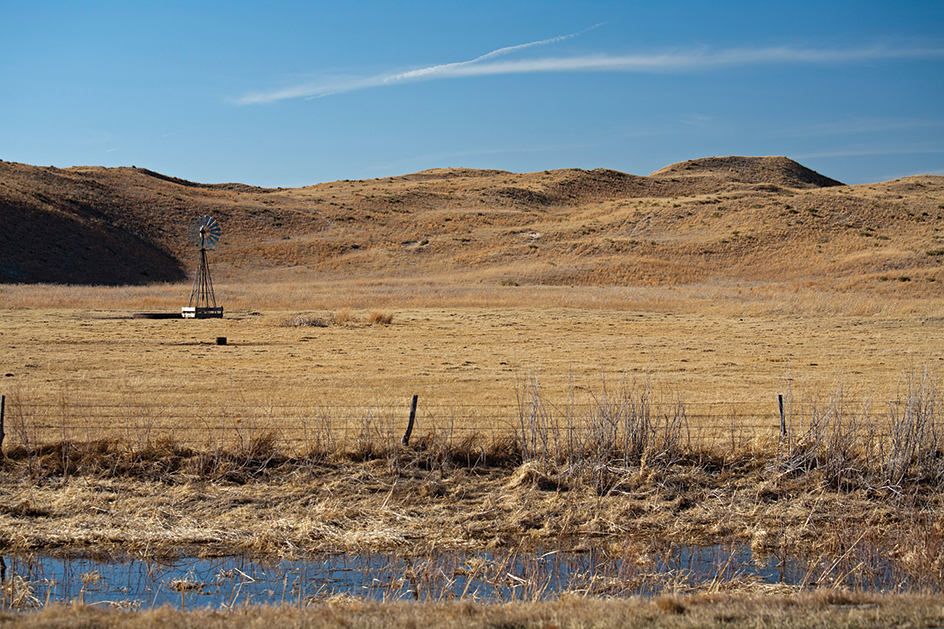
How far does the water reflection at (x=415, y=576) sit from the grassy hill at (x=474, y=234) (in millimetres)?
47206

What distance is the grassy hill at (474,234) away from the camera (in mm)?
66000

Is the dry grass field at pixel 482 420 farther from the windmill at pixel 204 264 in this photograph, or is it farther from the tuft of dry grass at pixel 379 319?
the windmill at pixel 204 264

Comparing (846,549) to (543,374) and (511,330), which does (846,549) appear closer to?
(543,374)

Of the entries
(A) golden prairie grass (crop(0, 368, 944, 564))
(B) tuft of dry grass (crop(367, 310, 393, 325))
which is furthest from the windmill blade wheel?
(A) golden prairie grass (crop(0, 368, 944, 564))

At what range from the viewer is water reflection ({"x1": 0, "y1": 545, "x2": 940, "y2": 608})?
7.71 metres

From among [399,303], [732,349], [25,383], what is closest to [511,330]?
[732,349]

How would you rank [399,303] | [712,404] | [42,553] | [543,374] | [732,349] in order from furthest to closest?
1. [399,303]
2. [732,349]
3. [543,374]
4. [712,404]
5. [42,553]

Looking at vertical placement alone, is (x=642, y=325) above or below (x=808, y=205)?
below

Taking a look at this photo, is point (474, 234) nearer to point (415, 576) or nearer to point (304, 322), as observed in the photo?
point (304, 322)

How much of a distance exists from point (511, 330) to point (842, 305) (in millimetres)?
18215

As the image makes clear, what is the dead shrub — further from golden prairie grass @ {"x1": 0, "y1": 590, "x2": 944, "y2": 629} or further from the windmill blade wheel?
golden prairie grass @ {"x1": 0, "y1": 590, "x2": 944, "y2": 629}

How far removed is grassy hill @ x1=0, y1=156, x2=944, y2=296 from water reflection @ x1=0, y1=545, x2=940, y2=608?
47.2 metres

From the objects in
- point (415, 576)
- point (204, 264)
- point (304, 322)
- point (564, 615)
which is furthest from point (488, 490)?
point (204, 264)

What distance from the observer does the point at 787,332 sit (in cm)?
3005
